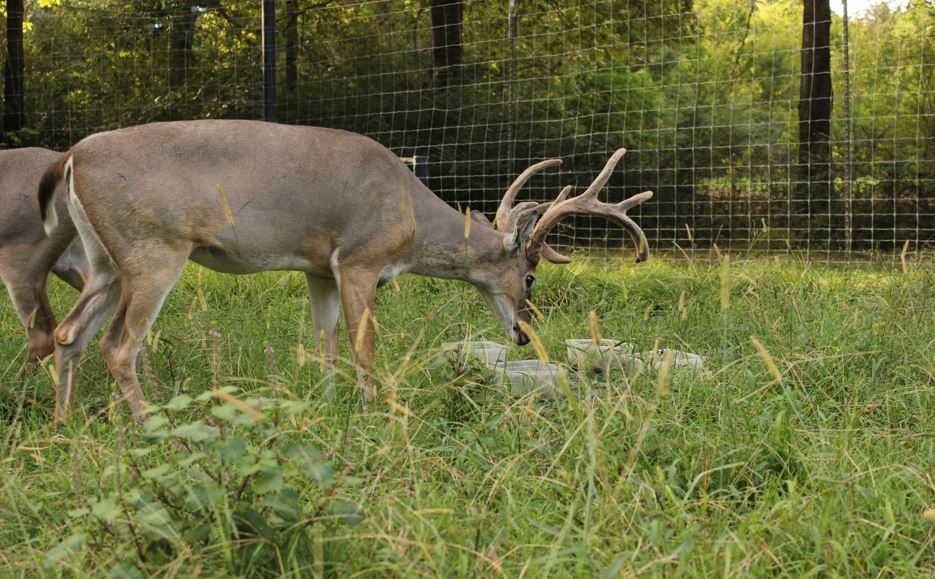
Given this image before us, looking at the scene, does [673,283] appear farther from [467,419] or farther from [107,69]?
[107,69]

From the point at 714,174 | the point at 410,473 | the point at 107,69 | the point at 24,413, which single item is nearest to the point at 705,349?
the point at 410,473

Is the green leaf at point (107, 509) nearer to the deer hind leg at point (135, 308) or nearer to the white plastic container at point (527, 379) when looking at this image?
the white plastic container at point (527, 379)

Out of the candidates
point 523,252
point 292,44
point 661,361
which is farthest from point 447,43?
point 661,361

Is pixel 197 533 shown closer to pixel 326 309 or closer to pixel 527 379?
pixel 527 379

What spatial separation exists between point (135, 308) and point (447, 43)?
8621 millimetres

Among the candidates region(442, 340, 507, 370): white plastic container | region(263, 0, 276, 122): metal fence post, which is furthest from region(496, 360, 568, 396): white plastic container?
region(263, 0, 276, 122): metal fence post

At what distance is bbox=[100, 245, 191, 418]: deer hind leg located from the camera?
456 centimetres

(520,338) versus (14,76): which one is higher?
(14,76)

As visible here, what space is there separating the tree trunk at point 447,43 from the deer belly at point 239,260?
6960mm

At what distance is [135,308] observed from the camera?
459 cm

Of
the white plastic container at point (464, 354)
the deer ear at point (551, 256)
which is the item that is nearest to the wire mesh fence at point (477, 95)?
the deer ear at point (551, 256)

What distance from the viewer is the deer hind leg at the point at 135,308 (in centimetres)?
456

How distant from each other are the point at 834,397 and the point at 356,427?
1.97m

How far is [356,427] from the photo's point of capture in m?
3.73
